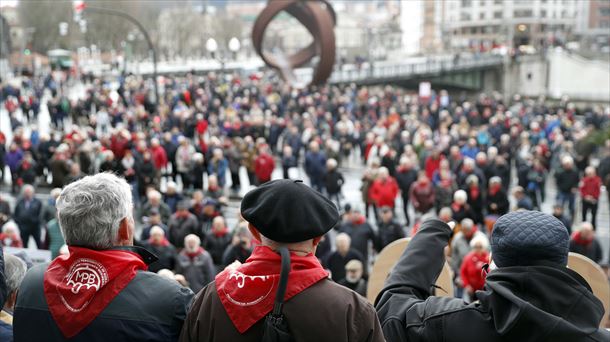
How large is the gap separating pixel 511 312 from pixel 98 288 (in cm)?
137

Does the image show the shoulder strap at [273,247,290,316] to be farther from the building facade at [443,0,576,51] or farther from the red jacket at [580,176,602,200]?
the building facade at [443,0,576,51]

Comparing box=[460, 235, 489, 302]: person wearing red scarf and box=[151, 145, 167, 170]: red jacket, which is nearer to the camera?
box=[460, 235, 489, 302]: person wearing red scarf

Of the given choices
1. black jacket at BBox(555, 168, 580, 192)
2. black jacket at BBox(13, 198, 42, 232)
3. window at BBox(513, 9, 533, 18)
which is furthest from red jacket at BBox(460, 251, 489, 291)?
window at BBox(513, 9, 533, 18)

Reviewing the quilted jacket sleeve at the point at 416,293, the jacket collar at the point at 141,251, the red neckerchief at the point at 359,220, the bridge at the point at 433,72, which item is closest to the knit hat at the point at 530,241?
the quilted jacket sleeve at the point at 416,293

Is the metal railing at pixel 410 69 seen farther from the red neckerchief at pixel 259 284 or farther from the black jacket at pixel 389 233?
the red neckerchief at pixel 259 284

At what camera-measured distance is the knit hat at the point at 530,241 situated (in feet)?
7.48

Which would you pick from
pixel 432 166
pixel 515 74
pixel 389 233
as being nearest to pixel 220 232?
pixel 389 233

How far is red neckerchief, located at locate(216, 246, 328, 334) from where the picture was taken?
7.46ft

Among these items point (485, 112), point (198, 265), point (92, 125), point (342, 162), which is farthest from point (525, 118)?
point (198, 265)

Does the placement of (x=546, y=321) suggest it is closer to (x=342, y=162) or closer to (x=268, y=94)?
(x=342, y=162)

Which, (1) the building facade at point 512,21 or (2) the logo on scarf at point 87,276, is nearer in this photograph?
(2) the logo on scarf at point 87,276

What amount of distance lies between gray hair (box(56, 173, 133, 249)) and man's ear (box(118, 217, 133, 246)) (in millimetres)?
19

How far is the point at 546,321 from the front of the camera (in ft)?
7.14

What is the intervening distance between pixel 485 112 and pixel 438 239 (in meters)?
25.6
